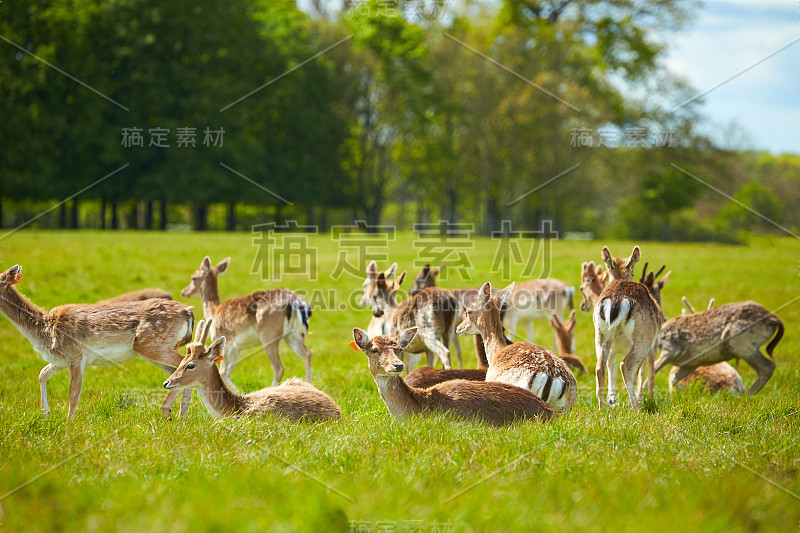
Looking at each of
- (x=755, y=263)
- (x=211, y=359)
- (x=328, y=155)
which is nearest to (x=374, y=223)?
(x=328, y=155)

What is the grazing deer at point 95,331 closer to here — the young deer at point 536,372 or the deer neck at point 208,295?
the deer neck at point 208,295

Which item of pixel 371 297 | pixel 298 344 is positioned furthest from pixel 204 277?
pixel 371 297

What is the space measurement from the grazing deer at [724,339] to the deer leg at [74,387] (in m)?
6.80

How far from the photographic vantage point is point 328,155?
49.7 metres

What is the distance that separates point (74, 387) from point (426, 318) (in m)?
4.23

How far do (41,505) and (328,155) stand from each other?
153 ft

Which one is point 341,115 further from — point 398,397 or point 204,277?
point 398,397

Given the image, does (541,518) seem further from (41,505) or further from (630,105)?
(630,105)

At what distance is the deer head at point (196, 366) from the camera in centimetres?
616

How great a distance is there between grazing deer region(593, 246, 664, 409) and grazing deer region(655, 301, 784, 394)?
1523 millimetres

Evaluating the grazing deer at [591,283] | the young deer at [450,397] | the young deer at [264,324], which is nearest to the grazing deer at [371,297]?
the young deer at [264,324]

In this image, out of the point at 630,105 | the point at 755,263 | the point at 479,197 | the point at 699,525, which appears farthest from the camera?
the point at 479,197

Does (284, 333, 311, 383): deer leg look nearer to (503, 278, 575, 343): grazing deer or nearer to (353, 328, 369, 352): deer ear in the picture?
(353, 328, 369, 352): deer ear

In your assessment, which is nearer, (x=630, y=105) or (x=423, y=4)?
(x=423, y=4)
